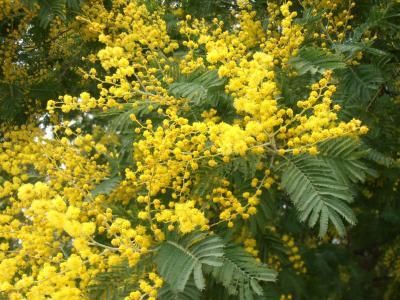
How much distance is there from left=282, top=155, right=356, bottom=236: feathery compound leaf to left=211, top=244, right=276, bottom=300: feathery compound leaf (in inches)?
14.6

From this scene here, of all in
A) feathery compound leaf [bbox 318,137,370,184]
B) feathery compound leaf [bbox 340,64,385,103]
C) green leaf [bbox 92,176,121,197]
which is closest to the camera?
feathery compound leaf [bbox 318,137,370,184]

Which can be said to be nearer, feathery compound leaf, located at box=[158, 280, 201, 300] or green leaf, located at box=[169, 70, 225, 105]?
feathery compound leaf, located at box=[158, 280, 201, 300]

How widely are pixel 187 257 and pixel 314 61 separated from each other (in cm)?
152

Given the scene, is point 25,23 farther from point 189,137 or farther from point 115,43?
point 189,137

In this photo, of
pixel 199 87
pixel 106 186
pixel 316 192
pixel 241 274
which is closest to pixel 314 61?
pixel 199 87

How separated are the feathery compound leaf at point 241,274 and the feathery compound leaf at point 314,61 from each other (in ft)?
4.09

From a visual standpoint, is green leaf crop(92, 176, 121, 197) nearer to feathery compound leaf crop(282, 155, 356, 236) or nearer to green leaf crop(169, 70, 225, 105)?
green leaf crop(169, 70, 225, 105)

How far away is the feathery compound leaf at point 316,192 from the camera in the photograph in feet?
8.98

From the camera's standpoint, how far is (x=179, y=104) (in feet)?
11.4

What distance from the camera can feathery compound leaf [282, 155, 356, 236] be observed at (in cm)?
274

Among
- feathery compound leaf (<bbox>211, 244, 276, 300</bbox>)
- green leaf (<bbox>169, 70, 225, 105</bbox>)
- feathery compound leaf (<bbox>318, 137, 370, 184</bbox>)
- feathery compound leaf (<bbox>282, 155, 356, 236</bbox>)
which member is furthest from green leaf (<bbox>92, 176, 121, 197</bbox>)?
feathery compound leaf (<bbox>318, 137, 370, 184</bbox>)

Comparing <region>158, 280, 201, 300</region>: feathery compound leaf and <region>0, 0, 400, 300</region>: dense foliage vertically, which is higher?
<region>0, 0, 400, 300</region>: dense foliage

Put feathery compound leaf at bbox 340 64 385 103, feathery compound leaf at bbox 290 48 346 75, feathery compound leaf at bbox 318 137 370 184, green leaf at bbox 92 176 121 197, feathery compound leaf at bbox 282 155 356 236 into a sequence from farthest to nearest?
feathery compound leaf at bbox 340 64 385 103, green leaf at bbox 92 176 121 197, feathery compound leaf at bbox 290 48 346 75, feathery compound leaf at bbox 318 137 370 184, feathery compound leaf at bbox 282 155 356 236

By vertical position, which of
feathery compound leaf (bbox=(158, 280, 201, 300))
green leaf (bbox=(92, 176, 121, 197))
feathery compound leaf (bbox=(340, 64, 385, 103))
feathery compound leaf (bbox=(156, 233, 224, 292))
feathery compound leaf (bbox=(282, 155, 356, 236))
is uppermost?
feathery compound leaf (bbox=(340, 64, 385, 103))
